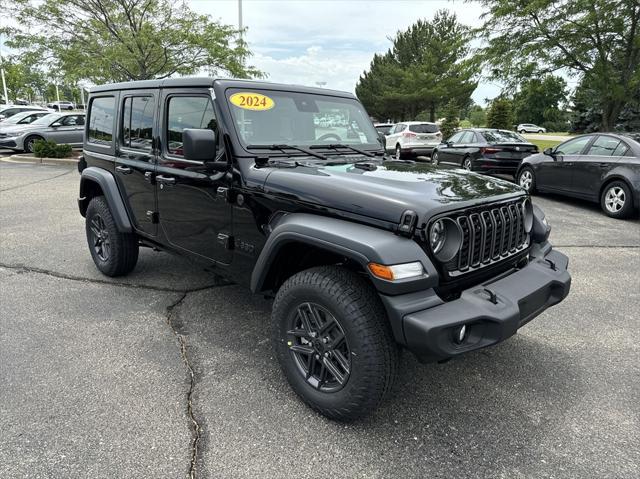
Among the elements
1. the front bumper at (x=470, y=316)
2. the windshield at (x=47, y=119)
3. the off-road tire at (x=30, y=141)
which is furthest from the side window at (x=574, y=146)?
the off-road tire at (x=30, y=141)

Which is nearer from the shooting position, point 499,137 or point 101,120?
point 101,120

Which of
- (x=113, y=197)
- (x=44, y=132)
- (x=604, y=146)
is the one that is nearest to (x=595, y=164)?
(x=604, y=146)

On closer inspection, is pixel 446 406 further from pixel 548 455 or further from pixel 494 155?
pixel 494 155

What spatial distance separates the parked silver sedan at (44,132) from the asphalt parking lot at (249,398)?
1354 centimetres

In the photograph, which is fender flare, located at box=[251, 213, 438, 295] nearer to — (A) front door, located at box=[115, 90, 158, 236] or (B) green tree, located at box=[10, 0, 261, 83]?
(A) front door, located at box=[115, 90, 158, 236]

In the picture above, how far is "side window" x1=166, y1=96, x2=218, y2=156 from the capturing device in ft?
10.5

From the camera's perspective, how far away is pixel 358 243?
2.25 meters

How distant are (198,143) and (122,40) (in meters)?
13.3

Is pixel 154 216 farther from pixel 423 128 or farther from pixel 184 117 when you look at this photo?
pixel 423 128

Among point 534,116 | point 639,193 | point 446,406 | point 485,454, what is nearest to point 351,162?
point 446,406

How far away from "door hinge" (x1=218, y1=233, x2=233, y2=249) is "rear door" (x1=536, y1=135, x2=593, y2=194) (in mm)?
7753

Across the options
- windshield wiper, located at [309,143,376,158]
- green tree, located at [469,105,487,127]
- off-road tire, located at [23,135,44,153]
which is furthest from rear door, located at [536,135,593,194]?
green tree, located at [469,105,487,127]

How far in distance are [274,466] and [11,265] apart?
4.32 metres

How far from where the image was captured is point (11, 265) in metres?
5.05
